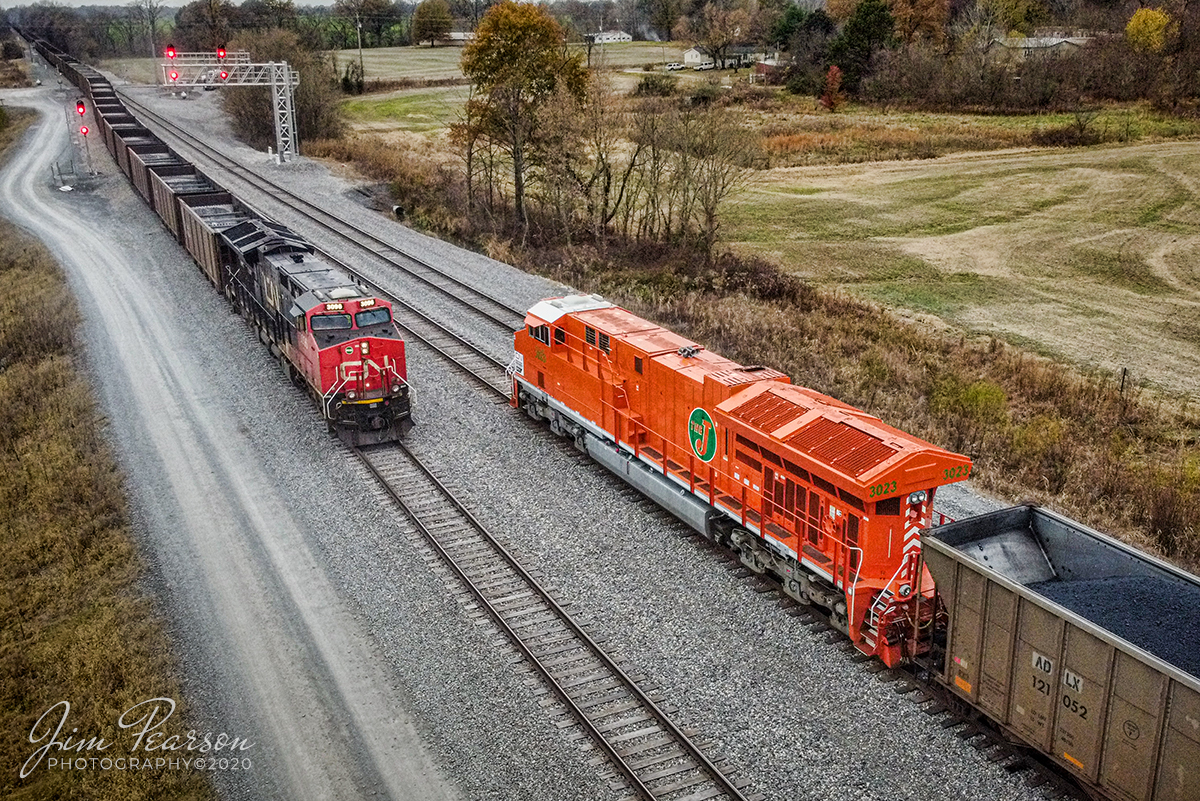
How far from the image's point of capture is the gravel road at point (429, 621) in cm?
1227

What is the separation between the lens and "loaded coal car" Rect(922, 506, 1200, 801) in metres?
9.80

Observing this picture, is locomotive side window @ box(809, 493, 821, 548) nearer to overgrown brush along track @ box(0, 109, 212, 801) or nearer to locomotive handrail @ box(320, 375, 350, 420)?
overgrown brush along track @ box(0, 109, 212, 801)

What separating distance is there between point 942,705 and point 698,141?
28.4m

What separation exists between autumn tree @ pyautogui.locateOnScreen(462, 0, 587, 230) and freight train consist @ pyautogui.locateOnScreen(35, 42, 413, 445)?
41.7 feet

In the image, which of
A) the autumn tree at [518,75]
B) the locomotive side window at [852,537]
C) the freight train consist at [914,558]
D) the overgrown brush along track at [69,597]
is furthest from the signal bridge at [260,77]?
the locomotive side window at [852,537]

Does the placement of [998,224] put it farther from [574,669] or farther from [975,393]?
[574,669]

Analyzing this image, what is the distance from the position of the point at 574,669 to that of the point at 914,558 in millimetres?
5249

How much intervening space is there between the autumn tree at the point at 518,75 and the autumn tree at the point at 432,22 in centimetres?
10115

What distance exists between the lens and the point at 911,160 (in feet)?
222

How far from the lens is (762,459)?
15.7 m

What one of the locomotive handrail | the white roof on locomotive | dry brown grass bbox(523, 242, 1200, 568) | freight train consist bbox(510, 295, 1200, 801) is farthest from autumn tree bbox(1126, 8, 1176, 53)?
the locomotive handrail

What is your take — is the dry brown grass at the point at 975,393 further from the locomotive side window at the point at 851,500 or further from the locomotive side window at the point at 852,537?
the locomotive side window at the point at 851,500

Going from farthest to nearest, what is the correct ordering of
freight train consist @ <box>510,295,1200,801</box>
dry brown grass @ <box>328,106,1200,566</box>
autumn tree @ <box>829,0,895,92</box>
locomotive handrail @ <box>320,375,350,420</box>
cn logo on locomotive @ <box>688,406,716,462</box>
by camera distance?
autumn tree @ <box>829,0,895,92</box> < locomotive handrail @ <box>320,375,350,420</box> < dry brown grass @ <box>328,106,1200,566</box> < cn logo on locomotive @ <box>688,406,716,462</box> < freight train consist @ <box>510,295,1200,801</box>

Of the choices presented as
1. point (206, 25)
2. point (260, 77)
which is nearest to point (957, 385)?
point (260, 77)
